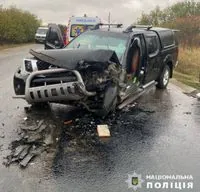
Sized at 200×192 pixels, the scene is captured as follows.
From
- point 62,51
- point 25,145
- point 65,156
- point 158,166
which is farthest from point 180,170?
point 62,51

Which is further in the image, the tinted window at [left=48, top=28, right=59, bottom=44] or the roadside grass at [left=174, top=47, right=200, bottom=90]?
the roadside grass at [left=174, top=47, right=200, bottom=90]

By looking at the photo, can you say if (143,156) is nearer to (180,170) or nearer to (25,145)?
(180,170)

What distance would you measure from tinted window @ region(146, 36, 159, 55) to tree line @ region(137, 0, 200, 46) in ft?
56.1

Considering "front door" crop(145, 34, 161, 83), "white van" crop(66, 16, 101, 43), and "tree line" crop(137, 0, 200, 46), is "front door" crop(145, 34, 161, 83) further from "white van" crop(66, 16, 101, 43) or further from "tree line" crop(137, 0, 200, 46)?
"tree line" crop(137, 0, 200, 46)

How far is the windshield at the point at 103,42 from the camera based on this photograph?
25.8ft

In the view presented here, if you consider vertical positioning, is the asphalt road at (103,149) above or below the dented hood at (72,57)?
below

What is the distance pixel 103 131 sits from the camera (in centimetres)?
641

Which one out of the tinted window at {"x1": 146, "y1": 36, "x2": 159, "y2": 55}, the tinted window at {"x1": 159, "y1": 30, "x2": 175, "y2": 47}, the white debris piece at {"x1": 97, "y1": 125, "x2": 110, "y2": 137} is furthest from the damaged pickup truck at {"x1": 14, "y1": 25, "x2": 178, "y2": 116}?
the tinted window at {"x1": 159, "y1": 30, "x2": 175, "y2": 47}

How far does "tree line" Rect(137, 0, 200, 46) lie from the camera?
27.6 metres

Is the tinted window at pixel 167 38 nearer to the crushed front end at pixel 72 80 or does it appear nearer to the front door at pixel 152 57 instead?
the front door at pixel 152 57

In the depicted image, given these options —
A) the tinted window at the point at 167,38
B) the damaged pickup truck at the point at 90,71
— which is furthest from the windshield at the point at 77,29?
the damaged pickup truck at the point at 90,71

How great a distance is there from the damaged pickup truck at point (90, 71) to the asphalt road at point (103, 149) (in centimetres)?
53

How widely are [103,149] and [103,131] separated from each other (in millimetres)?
734

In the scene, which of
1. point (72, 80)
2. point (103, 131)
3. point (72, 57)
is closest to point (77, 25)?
point (72, 57)
